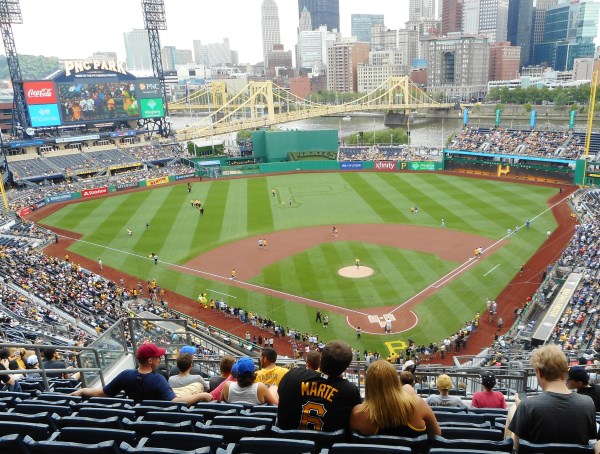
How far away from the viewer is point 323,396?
4.79 meters

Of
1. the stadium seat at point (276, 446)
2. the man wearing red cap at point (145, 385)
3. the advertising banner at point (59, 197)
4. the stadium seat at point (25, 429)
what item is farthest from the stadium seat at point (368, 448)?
the advertising banner at point (59, 197)

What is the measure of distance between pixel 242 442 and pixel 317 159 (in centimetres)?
6879

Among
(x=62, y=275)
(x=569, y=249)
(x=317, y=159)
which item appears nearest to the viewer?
(x=62, y=275)

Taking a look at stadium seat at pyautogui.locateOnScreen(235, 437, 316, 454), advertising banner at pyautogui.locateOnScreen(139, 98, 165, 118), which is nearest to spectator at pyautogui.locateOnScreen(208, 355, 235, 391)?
stadium seat at pyautogui.locateOnScreen(235, 437, 316, 454)

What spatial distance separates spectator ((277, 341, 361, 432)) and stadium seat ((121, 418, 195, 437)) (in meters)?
0.99

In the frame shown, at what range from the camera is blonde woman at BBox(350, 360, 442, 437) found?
4.48m

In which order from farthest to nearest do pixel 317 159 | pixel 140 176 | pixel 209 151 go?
pixel 209 151 < pixel 317 159 < pixel 140 176

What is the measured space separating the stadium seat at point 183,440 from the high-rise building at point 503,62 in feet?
699

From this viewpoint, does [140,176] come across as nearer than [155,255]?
No

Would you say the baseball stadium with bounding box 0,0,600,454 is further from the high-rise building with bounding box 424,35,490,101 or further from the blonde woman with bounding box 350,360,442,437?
the high-rise building with bounding box 424,35,490,101

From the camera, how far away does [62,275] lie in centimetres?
3012

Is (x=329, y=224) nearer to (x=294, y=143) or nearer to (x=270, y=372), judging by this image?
(x=294, y=143)

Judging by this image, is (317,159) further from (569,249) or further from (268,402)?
(268,402)

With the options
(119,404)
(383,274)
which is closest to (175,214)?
(383,274)
